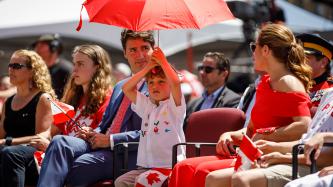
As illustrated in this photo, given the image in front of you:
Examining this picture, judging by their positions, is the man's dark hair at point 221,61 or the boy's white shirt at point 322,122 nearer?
the boy's white shirt at point 322,122

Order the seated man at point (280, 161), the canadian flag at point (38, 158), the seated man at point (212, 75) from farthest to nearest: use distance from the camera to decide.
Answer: the seated man at point (212, 75)
the canadian flag at point (38, 158)
the seated man at point (280, 161)

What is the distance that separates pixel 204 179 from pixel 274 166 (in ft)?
1.84

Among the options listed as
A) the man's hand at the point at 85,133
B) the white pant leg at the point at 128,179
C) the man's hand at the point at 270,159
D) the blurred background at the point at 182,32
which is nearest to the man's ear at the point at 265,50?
the man's hand at the point at 270,159

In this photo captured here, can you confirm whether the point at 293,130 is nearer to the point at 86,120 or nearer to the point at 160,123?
the point at 160,123

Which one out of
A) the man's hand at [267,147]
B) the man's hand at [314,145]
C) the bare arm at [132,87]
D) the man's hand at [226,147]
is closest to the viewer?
the man's hand at [314,145]

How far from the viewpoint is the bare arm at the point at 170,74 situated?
236 inches

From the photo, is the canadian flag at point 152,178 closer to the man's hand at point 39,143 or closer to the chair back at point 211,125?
the chair back at point 211,125

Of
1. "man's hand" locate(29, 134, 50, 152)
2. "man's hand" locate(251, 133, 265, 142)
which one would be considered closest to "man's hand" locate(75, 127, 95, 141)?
"man's hand" locate(29, 134, 50, 152)

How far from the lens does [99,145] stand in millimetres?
6605

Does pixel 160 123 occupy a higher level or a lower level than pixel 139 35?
lower

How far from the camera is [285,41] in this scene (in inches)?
219

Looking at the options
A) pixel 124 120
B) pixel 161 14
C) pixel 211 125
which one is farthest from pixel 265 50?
pixel 124 120

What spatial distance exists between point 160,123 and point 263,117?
92 cm

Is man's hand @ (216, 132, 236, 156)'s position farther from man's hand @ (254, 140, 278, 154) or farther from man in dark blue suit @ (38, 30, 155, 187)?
man in dark blue suit @ (38, 30, 155, 187)
